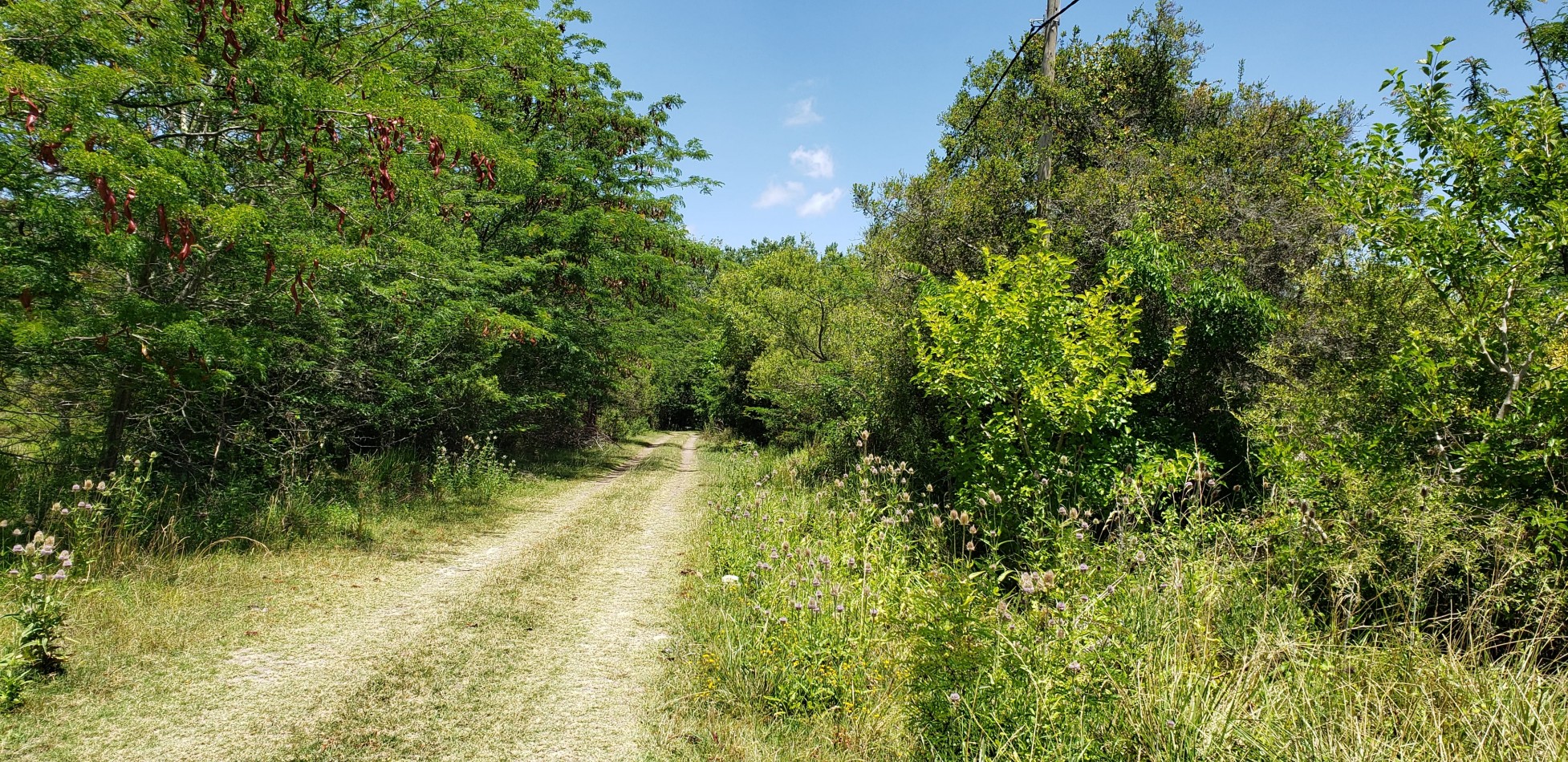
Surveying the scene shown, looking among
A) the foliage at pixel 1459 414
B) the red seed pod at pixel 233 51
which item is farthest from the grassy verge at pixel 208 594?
the foliage at pixel 1459 414

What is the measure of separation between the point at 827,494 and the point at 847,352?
5.50 metres

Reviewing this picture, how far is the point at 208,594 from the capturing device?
5.38 metres

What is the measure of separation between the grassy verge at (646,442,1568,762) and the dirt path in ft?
1.86

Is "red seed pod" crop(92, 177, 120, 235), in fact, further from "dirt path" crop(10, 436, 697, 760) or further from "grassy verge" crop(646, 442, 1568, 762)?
"grassy verge" crop(646, 442, 1568, 762)

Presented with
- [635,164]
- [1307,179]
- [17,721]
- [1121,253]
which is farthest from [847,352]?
[17,721]

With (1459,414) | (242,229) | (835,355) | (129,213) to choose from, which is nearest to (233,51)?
(242,229)

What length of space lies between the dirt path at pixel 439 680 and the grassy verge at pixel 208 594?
0.87 ft

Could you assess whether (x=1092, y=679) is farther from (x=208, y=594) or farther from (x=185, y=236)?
(x=185, y=236)

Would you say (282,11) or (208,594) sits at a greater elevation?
(282,11)

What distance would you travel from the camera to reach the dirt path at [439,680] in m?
3.39

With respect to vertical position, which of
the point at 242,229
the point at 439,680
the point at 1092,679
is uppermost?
the point at 242,229

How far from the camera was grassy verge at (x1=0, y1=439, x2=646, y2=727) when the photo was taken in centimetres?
389

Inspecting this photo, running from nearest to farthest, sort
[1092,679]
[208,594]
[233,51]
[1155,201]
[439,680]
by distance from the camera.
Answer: [1092,679]
[439,680]
[208,594]
[233,51]
[1155,201]

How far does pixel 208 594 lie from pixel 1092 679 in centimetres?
671
